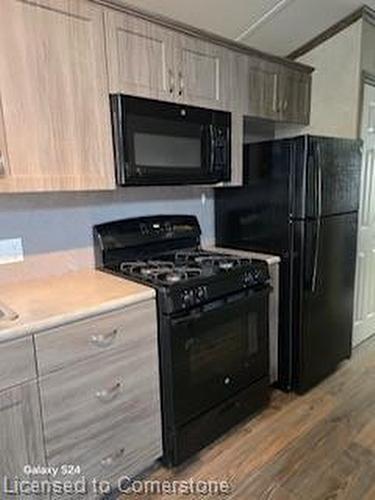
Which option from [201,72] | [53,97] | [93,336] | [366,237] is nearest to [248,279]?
[93,336]

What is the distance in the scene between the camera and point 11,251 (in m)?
1.79

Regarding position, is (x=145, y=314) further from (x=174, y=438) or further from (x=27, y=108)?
(x=27, y=108)

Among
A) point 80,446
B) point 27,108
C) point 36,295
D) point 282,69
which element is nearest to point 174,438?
point 80,446

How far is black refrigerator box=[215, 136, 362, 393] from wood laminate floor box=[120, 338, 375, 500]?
20 centimetres

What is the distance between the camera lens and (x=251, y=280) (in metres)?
2.00

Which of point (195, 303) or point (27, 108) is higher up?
point (27, 108)

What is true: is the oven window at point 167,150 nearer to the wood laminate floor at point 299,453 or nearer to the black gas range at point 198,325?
the black gas range at point 198,325

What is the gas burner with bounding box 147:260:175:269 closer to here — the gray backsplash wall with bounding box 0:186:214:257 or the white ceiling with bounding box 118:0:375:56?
the gray backsplash wall with bounding box 0:186:214:257

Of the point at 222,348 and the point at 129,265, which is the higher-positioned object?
the point at 129,265

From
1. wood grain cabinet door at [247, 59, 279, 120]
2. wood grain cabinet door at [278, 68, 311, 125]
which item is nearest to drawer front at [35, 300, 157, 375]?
wood grain cabinet door at [247, 59, 279, 120]

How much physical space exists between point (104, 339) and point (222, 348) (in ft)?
2.24

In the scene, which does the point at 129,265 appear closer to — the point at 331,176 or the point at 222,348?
the point at 222,348

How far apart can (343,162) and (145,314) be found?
1631mm

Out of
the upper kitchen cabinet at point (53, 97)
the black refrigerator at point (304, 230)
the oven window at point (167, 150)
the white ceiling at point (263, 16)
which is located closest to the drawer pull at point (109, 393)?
the upper kitchen cabinet at point (53, 97)
